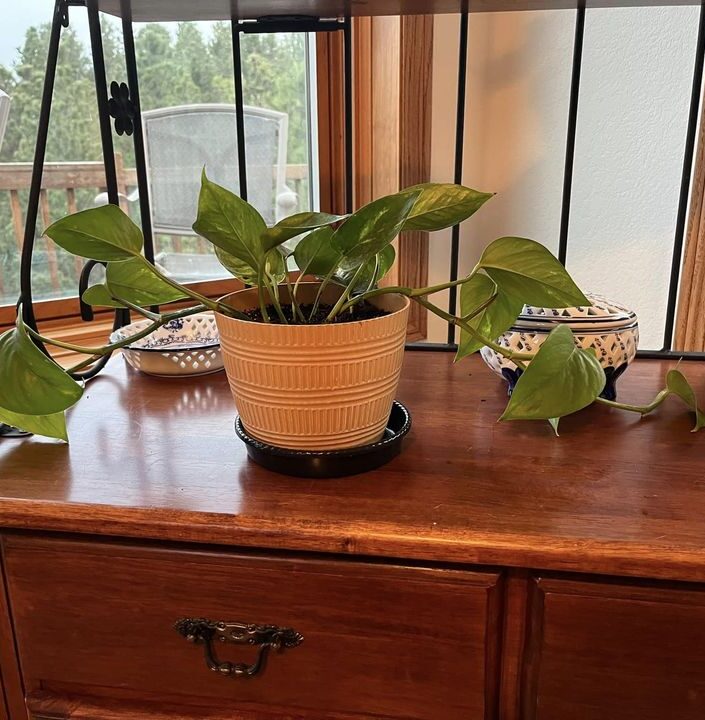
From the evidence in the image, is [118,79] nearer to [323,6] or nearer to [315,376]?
[323,6]

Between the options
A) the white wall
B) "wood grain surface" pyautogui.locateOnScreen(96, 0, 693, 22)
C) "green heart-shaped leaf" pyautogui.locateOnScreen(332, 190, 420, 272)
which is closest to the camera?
"green heart-shaped leaf" pyautogui.locateOnScreen(332, 190, 420, 272)

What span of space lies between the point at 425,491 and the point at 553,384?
0.43 feet

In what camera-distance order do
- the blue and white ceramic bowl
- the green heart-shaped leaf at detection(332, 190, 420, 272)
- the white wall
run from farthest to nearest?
1. the white wall
2. the blue and white ceramic bowl
3. the green heart-shaped leaf at detection(332, 190, 420, 272)

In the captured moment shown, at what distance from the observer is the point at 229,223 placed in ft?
1.69

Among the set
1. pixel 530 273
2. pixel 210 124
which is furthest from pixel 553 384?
pixel 210 124

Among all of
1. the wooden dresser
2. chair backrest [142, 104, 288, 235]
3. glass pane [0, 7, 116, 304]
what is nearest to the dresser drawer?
the wooden dresser

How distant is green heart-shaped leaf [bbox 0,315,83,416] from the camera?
1.82ft

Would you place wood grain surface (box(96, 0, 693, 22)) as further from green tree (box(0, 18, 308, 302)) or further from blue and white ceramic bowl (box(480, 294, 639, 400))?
green tree (box(0, 18, 308, 302))

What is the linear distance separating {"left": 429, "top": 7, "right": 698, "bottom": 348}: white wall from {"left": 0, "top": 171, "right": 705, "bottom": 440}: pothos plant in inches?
27.9

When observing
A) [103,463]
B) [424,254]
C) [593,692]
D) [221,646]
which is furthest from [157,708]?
[424,254]

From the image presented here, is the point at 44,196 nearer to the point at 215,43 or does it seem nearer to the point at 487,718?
the point at 215,43

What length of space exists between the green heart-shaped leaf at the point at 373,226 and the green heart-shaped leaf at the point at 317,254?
5 cm

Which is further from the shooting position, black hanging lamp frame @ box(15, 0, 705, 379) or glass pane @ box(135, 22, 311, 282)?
glass pane @ box(135, 22, 311, 282)

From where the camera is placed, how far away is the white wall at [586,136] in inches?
44.8
